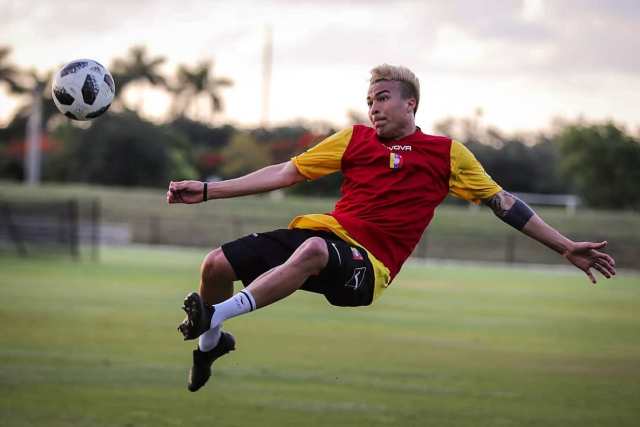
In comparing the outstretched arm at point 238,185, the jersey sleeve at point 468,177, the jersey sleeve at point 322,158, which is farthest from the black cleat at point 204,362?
the jersey sleeve at point 468,177

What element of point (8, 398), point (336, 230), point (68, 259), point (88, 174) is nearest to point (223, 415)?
point (8, 398)

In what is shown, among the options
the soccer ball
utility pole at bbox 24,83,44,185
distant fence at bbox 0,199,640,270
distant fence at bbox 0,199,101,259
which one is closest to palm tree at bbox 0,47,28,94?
utility pole at bbox 24,83,44,185

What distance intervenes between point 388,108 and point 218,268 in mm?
1578

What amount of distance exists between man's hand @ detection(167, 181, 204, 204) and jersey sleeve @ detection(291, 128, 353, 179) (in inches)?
31.5

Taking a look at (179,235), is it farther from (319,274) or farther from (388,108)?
(319,274)

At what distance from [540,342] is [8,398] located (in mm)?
9483

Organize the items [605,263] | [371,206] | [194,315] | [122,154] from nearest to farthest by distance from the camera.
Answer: [194,315] < [605,263] < [371,206] < [122,154]

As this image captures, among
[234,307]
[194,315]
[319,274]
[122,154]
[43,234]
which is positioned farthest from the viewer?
[122,154]

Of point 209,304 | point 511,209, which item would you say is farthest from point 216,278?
point 511,209

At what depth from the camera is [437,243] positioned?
46.9 meters

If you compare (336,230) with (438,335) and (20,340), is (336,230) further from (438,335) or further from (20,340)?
(438,335)

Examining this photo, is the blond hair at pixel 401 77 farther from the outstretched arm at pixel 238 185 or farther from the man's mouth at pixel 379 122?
the outstretched arm at pixel 238 185

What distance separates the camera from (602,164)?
140 feet

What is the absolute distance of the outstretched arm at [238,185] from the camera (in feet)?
25.0
